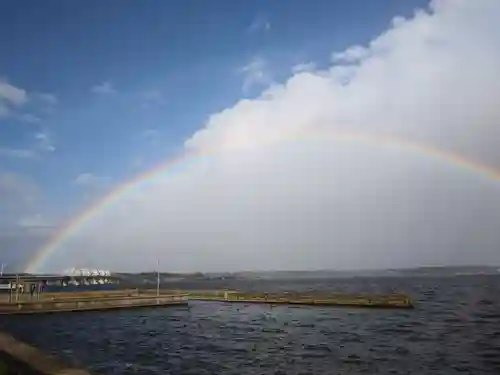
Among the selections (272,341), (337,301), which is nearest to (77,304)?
(272,341)

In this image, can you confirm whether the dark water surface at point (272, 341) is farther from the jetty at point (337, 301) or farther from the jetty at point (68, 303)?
the jetty at point (337, 301)

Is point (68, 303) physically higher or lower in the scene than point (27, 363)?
lower

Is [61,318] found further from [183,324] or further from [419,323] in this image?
[419,323]

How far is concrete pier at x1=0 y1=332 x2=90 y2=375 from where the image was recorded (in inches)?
679

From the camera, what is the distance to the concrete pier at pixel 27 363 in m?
17.2

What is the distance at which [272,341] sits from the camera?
42750mm

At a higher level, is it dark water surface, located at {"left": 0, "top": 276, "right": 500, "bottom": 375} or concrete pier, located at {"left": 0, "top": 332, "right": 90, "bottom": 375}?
concrete pier, located at {"left": 0, "top": 332, "right": 90, "bottom": 375}

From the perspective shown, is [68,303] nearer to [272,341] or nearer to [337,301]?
[272,341]

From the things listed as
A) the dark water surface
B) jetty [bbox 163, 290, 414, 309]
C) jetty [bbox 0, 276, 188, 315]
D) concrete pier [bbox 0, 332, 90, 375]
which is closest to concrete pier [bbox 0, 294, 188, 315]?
jetty [bbox 0, 276, 188, 315]

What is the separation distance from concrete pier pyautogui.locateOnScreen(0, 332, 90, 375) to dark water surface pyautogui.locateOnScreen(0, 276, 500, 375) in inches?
220

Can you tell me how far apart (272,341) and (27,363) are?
26413 mm

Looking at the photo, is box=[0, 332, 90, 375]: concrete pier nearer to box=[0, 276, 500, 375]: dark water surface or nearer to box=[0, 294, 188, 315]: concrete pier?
box=[0, 276, 500, 375]: dark water surface

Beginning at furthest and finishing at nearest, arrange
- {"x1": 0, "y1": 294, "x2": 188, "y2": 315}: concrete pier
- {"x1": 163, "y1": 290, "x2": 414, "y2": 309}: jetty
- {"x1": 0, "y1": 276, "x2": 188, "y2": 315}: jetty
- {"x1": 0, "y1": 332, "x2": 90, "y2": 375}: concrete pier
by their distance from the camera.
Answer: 1. {"x1": 163, "y1": 290, "x2": 414, "y2": 309}: jetty
2. {"x1": 0, "y1": 276, "x2": 188, "y2": 315}: jetty
3. {"x1": 0, "y1": 294, "x2": 188, "y2": 315}: concrete pier
4. {"x1": 0, "y1": 332, "x2": 90, "y2": 375}: concrete pier

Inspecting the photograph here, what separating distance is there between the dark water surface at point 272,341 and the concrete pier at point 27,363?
5.58 metres
